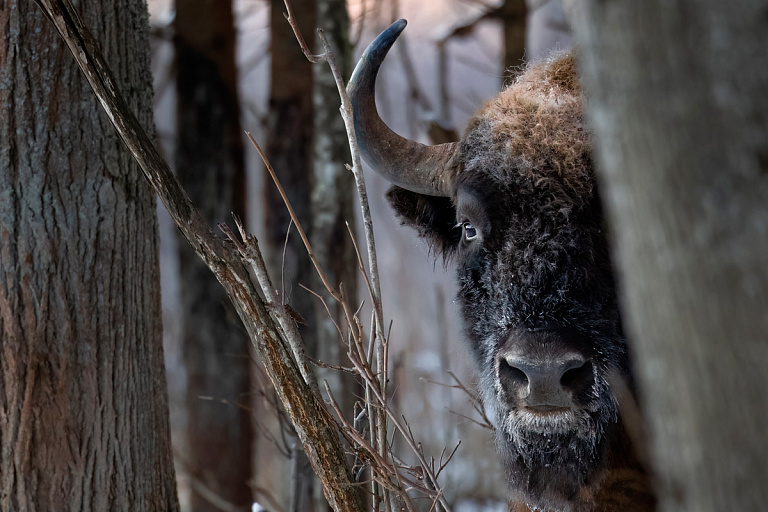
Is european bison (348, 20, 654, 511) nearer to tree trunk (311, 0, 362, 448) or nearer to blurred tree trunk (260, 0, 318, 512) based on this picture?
tree trunk (311, 0, 362, 448)

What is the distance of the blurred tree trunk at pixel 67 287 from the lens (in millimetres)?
2543

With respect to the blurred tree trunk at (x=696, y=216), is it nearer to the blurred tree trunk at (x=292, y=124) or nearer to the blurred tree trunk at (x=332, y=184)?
the blurred tree trunk at (x=332, y=184)

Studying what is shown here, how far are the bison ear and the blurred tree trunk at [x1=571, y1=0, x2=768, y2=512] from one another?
106 inches

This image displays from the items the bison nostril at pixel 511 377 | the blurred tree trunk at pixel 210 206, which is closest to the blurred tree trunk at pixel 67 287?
the bison nostril at pixel 511 377

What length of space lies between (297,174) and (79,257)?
343 centimetres

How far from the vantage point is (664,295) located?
0.99 metres

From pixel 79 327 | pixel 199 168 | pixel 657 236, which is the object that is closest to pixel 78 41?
pixel 79 327

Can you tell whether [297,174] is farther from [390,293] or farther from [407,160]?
[390,293]

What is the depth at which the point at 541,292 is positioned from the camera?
2650 mm

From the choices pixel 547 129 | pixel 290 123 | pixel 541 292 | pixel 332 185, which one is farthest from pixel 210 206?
pixel 541 292

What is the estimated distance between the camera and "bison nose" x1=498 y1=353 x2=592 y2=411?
7.98ft

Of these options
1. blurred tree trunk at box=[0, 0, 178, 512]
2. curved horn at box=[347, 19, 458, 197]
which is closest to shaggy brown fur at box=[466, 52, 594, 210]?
curved horn at box=[347, 19, 458, 197]

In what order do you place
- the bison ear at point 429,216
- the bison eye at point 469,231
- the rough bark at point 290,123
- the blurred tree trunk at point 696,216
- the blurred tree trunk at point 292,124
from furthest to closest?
the rough bark at point 290,123 → the blurred tree trunk at point 292,124 → the bison ear at point 429,216 → the bison eye at point 469,231 → the blurred tree trunk at point 696,216

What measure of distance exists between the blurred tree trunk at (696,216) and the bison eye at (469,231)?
2.17m
